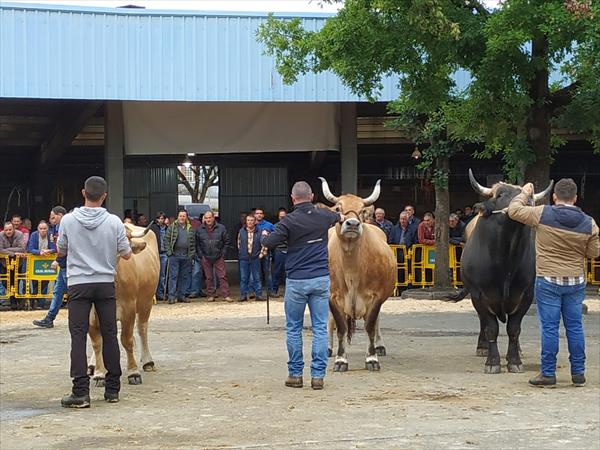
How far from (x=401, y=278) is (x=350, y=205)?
1078 cm

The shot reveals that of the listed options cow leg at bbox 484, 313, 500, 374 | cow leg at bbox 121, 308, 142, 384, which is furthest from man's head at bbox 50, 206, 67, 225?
cow leg at bbox 484, 313, 500, 374

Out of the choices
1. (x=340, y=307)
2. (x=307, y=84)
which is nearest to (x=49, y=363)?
(x=340, y=307)

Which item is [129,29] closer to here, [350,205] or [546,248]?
[350,205]

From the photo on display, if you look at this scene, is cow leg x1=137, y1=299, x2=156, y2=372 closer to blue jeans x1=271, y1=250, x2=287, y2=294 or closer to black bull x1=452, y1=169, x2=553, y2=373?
black bull x1=452, y1=169, x2=553, y2=373

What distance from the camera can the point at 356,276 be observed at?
11.1m

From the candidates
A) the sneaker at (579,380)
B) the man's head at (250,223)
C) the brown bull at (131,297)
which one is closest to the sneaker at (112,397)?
the brown bull at (131,297)

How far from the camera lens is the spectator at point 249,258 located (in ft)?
66.3

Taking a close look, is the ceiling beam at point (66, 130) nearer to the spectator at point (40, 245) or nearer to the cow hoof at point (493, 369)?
the spectator at point (40, 245)

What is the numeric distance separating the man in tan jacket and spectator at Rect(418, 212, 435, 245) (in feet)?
37.1

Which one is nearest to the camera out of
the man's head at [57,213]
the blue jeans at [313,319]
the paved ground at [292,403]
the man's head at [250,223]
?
the paved ground at [292,403]

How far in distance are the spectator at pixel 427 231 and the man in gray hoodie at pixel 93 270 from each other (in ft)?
42.1

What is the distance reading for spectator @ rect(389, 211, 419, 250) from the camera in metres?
21.1

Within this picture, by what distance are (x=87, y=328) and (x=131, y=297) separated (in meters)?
1.16

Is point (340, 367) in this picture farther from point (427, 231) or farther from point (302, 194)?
point (427, 231)
